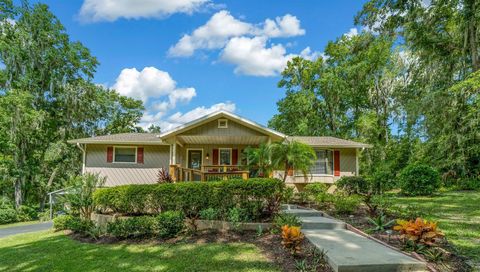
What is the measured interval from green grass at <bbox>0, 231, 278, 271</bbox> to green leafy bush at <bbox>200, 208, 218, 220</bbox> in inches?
48.4

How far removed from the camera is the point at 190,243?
246 inches

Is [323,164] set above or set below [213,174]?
above

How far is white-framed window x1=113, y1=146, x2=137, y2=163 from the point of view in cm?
1466

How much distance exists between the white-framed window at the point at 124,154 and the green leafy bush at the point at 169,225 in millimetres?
8624

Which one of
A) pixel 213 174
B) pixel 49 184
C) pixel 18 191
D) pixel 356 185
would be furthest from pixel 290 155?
pixel 49 184

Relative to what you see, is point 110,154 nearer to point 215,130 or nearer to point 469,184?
point 215,130

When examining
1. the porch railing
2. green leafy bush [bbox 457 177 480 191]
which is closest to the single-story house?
the porch railing

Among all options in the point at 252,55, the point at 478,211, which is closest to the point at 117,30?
the point at 252,55

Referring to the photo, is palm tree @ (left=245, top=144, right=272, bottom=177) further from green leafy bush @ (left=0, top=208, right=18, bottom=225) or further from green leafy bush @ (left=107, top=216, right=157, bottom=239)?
green leafy bush @ (left=0, top=208, right=18, bottom=225)

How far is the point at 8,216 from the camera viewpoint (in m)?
16.1

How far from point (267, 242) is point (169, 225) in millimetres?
2425

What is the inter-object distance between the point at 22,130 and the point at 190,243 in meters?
16.8

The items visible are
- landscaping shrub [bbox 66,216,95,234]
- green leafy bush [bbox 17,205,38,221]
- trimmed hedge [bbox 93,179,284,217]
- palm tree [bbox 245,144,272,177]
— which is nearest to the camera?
trimmed hedge [bbox 93,179,284,217]

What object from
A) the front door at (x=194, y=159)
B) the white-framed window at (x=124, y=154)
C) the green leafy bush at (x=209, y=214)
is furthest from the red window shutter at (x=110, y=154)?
the green leafy bush at (x=209, y=214)
